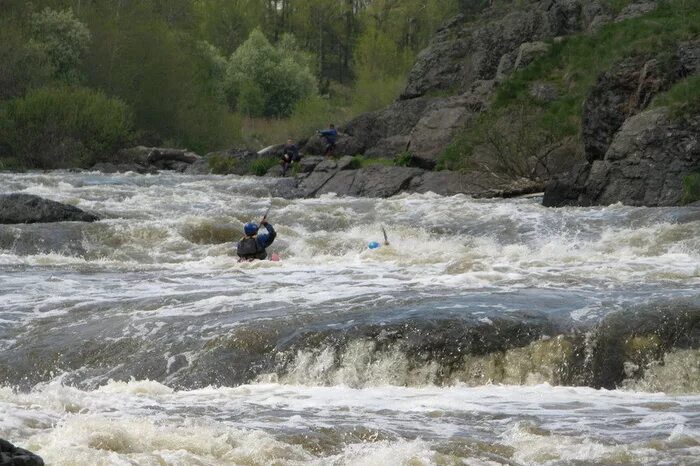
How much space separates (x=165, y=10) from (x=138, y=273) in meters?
50.2

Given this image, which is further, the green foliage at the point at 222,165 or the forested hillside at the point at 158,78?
the forested hillside at the point at 158,78

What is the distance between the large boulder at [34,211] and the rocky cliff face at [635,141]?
29.7ft

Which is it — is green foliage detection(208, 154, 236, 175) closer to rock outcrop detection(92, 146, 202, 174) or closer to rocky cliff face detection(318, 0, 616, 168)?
rock outcrop detection(92, 146, 202, 174)

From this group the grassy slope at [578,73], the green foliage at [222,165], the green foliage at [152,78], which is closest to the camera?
the grassy slope at [578,73]

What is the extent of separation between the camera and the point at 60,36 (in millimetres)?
46688

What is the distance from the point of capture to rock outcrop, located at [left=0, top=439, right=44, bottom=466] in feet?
19.1

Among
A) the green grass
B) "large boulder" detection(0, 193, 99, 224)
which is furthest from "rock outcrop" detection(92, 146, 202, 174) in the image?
"large boulder" detection(0, 193, 99, 224)

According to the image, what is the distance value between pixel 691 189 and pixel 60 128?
25.9 meters

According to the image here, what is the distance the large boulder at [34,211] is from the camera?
20.7 metres

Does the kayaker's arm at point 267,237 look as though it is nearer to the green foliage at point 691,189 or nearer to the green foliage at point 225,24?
the green foliage at point 691,189

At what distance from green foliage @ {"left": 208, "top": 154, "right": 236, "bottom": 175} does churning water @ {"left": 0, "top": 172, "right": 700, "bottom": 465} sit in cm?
1949

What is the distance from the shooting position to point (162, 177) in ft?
118

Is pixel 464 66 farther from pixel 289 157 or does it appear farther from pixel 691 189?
pixel 691 189

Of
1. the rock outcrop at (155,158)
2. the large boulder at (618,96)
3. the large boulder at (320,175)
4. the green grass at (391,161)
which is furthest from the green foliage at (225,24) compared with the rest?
the large boulder at (618,96)
